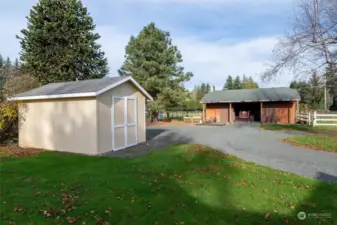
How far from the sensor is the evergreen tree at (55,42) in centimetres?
2278

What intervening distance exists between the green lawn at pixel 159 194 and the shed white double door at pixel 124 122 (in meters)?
3.44

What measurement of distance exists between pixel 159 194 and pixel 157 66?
2366 cm

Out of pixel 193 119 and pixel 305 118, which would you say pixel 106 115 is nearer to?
pixel 193 119

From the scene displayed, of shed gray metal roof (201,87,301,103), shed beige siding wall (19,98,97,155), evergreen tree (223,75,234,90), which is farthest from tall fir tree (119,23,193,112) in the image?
evergreen tree (223,75,234,90)

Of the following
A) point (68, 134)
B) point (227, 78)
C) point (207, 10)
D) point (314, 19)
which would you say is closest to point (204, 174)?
point (68, 134)

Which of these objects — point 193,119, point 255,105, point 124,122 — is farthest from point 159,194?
point 255,105

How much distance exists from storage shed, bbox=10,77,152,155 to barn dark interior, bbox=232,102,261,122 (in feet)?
67.8

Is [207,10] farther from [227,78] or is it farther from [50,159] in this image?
[227,78]

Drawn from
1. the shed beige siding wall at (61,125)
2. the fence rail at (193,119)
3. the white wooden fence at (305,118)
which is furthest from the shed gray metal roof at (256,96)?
the shed beige siding wall at (61,125)

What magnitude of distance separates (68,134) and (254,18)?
12.9 metres

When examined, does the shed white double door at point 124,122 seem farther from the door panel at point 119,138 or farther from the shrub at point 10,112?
the shrub at point 10,112

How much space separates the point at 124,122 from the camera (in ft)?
38.4

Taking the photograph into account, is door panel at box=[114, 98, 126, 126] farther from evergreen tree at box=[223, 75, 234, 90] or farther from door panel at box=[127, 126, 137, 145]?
evergreen tree at box=[223, 75, 234, 90]

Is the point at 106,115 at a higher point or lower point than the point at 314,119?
higher
